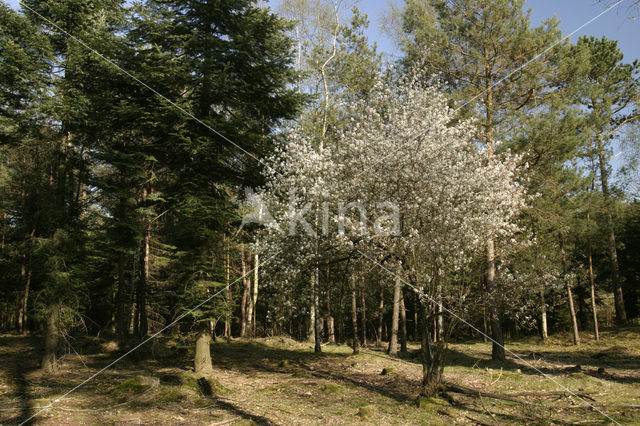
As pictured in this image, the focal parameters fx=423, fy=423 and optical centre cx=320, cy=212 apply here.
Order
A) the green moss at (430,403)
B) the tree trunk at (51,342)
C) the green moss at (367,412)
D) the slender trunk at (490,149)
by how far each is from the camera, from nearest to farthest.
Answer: the green moss at (367,412), the green moss at (430,403), the tree trunk at (51,342), the slender trunk at (490,149)

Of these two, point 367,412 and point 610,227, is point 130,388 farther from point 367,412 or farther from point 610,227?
point 610,227

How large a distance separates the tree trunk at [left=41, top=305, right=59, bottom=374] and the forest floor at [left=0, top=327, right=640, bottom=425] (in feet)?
0.94

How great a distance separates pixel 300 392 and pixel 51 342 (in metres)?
7.62

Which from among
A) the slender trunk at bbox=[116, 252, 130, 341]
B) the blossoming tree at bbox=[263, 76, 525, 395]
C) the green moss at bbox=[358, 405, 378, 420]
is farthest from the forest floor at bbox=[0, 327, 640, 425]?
the blossoming tree at bbox=[263, 76, 525, 395]

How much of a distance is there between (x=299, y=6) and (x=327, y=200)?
580 inches

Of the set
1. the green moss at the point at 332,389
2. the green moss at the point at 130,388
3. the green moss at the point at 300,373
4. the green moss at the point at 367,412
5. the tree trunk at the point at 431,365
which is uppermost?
the tree trunk at the point at 431,365

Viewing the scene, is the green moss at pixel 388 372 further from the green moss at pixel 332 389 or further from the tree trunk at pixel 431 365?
the tree trunk at pixel 431 365

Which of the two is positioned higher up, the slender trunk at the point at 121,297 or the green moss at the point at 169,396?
the slender trunk at the point at 121,297

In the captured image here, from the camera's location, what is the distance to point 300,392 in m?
10.8

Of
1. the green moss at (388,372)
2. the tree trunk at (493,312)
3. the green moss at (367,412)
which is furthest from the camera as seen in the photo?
the green moss at (388,372)

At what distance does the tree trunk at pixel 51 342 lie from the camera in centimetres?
1236

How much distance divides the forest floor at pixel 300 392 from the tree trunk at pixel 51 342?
29cm

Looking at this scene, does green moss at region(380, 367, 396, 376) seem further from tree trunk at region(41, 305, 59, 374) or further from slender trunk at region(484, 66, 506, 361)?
tree trunk at region(41, 305, 59, 374)

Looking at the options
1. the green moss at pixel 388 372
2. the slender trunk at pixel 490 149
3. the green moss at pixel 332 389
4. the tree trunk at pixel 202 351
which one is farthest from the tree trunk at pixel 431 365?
the tree trunk at pixel 202 351
